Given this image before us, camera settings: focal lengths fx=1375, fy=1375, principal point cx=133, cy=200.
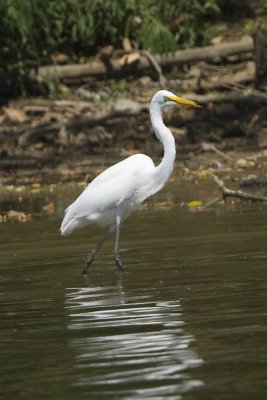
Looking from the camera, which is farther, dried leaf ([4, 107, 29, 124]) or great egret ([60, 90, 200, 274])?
dried leaf ([4, 107, 29, 124])

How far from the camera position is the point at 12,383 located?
Result: 7348 millimetres

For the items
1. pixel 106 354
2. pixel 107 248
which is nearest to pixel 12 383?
pixel 106 354

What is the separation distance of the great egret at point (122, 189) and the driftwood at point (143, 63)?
11263 millimetres

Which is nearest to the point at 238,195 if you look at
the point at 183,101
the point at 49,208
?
the point at 183,101

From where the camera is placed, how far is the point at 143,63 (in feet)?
83.5

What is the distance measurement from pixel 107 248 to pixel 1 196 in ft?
18.1

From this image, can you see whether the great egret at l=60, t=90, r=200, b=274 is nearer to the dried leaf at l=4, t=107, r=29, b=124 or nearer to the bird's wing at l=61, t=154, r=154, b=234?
the bird's wing at l=61, t=154, r=154, b=234

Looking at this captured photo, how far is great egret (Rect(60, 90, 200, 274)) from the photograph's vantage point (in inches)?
531

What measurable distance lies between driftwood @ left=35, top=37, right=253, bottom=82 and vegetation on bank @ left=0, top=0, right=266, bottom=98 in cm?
26

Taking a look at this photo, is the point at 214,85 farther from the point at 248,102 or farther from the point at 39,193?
the point at 39,193

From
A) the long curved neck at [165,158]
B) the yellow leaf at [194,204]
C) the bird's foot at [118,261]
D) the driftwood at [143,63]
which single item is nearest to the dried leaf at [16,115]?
the driftwood at [143,63]

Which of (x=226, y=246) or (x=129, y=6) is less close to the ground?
(x=129, y=6)

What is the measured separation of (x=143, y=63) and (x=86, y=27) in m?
1.51

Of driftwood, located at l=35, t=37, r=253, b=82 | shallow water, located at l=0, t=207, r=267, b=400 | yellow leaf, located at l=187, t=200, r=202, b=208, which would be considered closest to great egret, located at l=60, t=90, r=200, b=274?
shallow water, located at l=0, t=207, r=267, b=400
